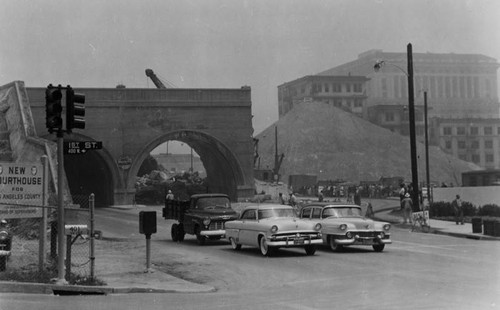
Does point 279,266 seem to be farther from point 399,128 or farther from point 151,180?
point 399,128

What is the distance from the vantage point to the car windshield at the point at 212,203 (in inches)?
859

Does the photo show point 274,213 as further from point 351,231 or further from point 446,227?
point 446,227

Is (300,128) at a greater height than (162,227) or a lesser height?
greater

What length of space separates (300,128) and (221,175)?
205 feet

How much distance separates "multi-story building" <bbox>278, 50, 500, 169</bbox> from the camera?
134m

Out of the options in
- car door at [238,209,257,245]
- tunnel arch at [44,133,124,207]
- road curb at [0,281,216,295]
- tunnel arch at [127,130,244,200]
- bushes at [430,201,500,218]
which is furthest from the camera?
tunnel arch at [127,130,244,200]

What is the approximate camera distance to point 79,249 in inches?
734

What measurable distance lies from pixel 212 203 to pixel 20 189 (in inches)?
359

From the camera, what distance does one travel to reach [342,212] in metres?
19.8

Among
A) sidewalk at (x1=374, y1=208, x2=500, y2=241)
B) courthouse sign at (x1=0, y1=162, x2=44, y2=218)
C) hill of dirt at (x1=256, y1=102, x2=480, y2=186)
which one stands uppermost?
hill of dirt at (x1=256, y1=102, x2=480, y2=186)

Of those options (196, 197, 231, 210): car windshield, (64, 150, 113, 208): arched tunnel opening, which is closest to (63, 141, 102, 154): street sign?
(196, 197, 231, 210): car windshield

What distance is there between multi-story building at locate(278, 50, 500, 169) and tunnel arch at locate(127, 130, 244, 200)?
80542 mm

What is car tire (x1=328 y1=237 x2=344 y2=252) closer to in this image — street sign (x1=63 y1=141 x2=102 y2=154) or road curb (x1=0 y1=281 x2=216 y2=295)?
road curb (x1=0 y1=281 x2=216 y2=295)

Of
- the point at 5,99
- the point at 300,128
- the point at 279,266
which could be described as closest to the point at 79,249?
the point at 279,266
